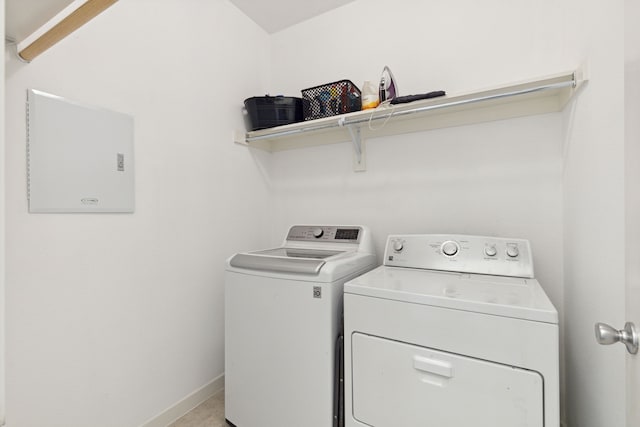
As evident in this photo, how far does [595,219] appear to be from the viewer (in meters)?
1.04

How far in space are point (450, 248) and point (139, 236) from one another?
154 cm

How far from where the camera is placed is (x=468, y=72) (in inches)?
67.2

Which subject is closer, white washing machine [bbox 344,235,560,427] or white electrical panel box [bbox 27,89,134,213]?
white washing machine [bbox 344,235,560,427]

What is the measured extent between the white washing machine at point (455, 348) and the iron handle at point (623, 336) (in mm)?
275

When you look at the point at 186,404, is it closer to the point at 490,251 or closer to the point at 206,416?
the point at 206,416

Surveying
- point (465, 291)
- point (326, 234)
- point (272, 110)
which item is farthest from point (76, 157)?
point (465, 291)

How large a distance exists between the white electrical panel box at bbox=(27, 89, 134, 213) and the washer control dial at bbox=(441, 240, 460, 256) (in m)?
1.54

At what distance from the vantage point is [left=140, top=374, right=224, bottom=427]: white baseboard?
5.01 feet

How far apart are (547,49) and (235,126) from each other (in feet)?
5.98

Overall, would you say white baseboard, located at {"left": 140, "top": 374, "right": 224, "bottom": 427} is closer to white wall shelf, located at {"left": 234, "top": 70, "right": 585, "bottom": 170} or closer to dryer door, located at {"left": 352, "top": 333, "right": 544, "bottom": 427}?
dryer door, located at {"left": 352, "top": 333, "right": 544, "bottom": 427}

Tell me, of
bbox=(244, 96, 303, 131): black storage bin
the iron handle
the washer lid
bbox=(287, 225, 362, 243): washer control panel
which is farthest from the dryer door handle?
bbox=(244, 96, 303, 131): black storage bin

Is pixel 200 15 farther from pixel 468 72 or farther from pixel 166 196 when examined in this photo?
pixel 468 72

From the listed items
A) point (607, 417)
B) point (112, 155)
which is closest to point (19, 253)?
point (112, 155)

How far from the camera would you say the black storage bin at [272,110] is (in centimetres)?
197
